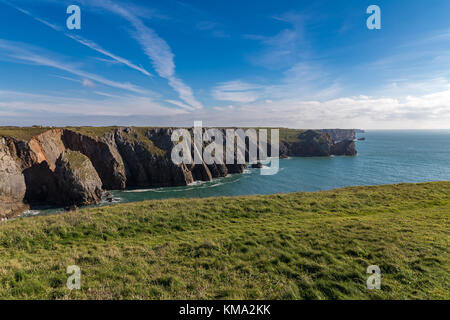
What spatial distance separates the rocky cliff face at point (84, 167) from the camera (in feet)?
177

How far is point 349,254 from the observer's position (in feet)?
35.2

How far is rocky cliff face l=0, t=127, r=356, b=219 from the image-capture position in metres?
54.1

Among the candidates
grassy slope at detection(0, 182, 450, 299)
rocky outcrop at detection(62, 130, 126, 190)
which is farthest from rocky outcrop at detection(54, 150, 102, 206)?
grassy slope at detection(0, 182, 450, 299)

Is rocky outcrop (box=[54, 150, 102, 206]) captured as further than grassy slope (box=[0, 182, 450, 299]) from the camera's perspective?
Yes

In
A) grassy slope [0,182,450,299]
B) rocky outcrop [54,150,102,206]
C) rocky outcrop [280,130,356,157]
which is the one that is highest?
rocky outcrop [280,130,356,157]

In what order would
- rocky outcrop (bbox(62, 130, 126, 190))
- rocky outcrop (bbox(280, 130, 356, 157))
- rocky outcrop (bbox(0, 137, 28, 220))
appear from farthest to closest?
rocky outcrop (bbox(280, 130, 356, 157)), rocky outcrop (bbox(62, 130, 126, 190)), rocky outcrop (bbox(0, 137, 28, 220))

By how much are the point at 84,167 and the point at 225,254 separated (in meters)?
67.0

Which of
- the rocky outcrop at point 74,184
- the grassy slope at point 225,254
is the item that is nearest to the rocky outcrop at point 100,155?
the rocky outcrop at point 74,184

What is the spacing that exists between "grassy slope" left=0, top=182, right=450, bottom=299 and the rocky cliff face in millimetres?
50797

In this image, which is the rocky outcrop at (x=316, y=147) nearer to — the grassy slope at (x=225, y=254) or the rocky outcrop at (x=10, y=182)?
the rocky outcrop at (x=10, y=182)

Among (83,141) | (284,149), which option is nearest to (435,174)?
(284,149)

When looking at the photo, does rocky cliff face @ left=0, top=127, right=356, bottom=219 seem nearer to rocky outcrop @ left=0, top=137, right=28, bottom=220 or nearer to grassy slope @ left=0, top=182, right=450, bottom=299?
rocky outcrop @ left=0, top=137, right=28, bottom=220

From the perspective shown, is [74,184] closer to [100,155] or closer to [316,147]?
[100,155]

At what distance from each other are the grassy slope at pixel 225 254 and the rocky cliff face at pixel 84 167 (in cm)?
5080
